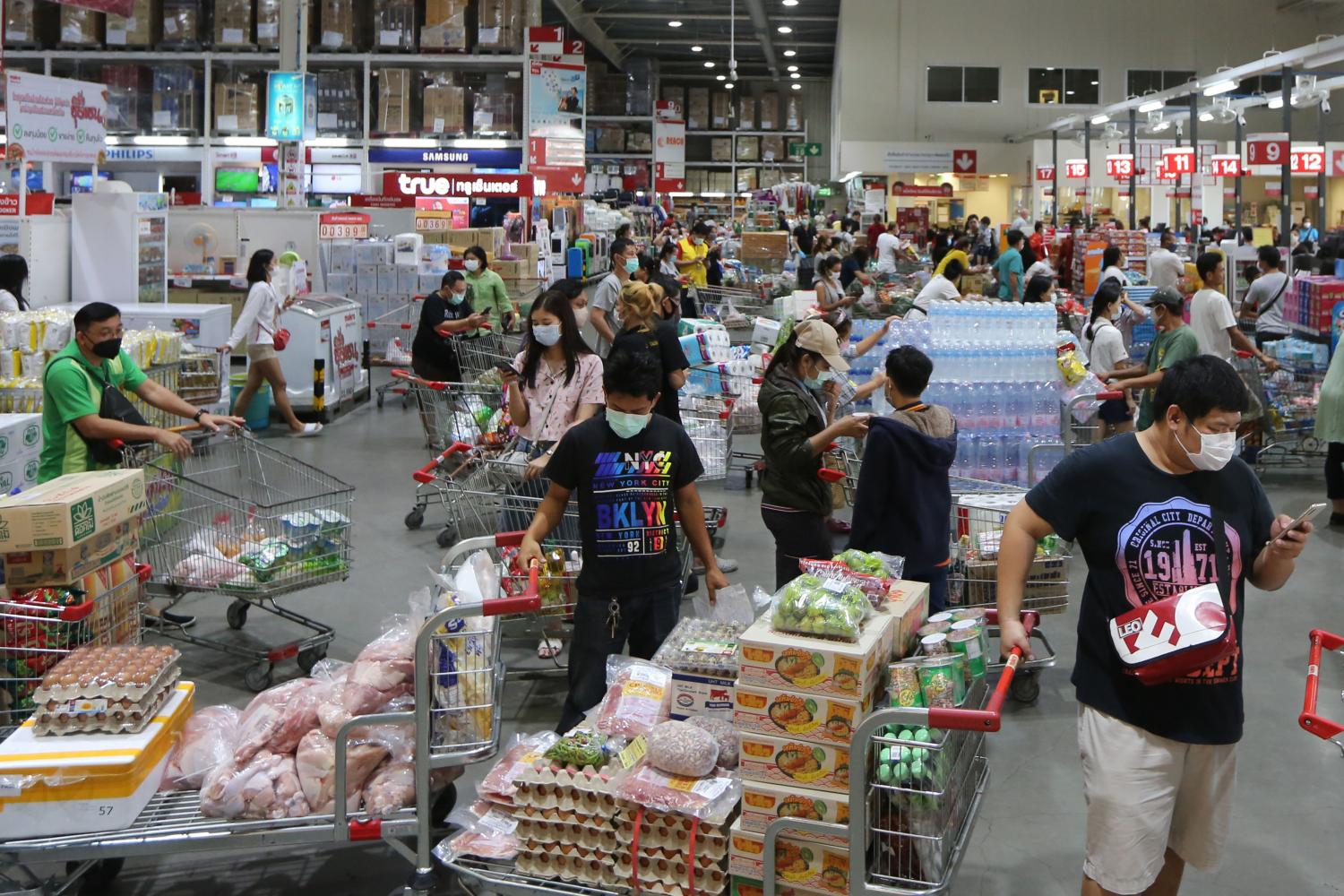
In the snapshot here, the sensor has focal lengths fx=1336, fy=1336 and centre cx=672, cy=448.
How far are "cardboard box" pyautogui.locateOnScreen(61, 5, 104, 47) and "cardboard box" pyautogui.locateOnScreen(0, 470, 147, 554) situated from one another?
1635cm

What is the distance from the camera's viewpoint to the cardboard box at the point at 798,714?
332 cm

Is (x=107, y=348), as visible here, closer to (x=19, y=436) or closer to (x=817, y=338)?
(x=19, y=436)

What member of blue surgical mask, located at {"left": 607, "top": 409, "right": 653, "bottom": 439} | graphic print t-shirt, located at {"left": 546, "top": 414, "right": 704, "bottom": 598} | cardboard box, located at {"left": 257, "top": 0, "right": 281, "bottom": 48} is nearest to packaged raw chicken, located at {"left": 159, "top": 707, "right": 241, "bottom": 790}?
graphic print t-shirt, located at {"left": 546, "top": 414, "right": 704, "bottom": 598}

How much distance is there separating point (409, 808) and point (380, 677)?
17.0 inches

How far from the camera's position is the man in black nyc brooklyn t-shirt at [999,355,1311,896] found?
325cm

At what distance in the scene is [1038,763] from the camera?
5367 mm

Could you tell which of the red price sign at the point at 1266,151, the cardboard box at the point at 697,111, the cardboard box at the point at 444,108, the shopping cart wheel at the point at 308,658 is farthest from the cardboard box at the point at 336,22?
the cardboard box at the point at 697,111

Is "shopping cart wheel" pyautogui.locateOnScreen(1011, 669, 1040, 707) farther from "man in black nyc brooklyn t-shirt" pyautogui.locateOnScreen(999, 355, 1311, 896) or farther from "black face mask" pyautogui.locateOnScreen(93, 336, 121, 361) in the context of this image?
"black face mask" pyautogui.locateOnScreen(93, 336, 121, 361)

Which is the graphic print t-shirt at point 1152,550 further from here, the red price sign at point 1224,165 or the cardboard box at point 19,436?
the red price sign at point 1224,165

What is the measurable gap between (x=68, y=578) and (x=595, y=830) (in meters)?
2.14

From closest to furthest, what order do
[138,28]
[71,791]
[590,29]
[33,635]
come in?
[71,791] < [33,635] < [138,28] < [590,29]

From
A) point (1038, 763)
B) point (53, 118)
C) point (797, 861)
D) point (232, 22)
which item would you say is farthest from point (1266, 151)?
point (797, 861)

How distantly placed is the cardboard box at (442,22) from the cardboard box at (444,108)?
639 mm

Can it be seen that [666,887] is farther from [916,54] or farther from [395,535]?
[916,54]
